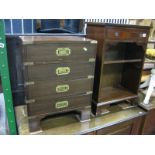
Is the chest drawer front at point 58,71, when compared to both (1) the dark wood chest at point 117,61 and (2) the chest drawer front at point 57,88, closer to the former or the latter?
(2) the chest drawer front at point 57,88

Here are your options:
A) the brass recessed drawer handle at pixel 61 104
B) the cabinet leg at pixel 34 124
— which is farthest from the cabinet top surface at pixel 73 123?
the brass recessed drawer handle at pixel 61 104

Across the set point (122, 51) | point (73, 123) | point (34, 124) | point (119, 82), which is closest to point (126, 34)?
point (122, 51)

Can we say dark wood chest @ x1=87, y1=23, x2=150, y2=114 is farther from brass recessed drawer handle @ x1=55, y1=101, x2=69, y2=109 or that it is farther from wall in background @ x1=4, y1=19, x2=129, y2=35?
wall in background @ x1=4, y1=19, x2=129, y2=35

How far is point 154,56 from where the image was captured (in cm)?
145

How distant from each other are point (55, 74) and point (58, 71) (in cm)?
2

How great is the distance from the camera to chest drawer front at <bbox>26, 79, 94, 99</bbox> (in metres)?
0.94

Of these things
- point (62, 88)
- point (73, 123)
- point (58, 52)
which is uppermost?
point (58, 52)

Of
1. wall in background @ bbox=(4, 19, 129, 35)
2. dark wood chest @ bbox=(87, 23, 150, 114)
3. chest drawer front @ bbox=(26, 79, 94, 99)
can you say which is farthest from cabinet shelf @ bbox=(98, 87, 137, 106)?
wall in background @ bbox=(4, 19, 129, 35)

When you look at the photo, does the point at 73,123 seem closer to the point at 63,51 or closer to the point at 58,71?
the point at 58,71

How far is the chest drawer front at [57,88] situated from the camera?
0.94m

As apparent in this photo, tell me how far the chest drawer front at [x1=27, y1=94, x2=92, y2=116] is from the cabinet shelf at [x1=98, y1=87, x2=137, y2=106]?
17 centimetres

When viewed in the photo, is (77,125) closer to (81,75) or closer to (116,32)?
(81,75)

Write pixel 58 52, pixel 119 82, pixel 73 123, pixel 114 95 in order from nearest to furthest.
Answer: pixel 58 52 < pixel 73 123 < pixel 114 95 < pixel 119 82

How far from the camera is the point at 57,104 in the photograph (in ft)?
3.40
